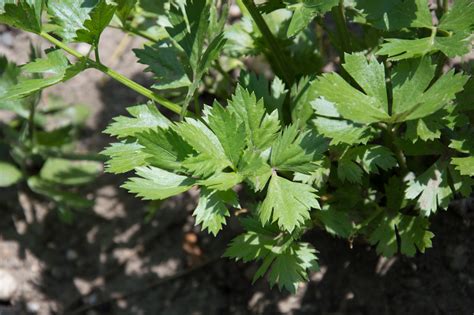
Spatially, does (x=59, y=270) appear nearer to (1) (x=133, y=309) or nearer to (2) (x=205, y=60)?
(1) (x=133, y=309)

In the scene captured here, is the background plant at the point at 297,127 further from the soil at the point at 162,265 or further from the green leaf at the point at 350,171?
the soil at the point at 162,265

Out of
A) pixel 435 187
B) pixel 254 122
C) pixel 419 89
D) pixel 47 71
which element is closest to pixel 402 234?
pixel 435 187

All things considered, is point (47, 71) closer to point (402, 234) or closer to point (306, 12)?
point (306, 12)

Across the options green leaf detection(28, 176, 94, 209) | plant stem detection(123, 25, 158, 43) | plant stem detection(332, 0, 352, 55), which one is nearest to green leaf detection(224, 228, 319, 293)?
plant stem detection(332, 0, 352, 55)

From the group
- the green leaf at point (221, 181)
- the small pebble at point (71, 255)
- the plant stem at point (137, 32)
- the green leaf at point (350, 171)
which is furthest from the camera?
the small pebble at point (71, 255)

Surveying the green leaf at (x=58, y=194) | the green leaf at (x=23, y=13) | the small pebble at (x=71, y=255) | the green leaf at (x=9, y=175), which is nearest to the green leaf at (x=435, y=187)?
the green leaf at (x=23, y=13)

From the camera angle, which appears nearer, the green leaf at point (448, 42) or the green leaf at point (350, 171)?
the green leaf at point (448, 42)

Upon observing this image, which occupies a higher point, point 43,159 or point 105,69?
point 105,69
